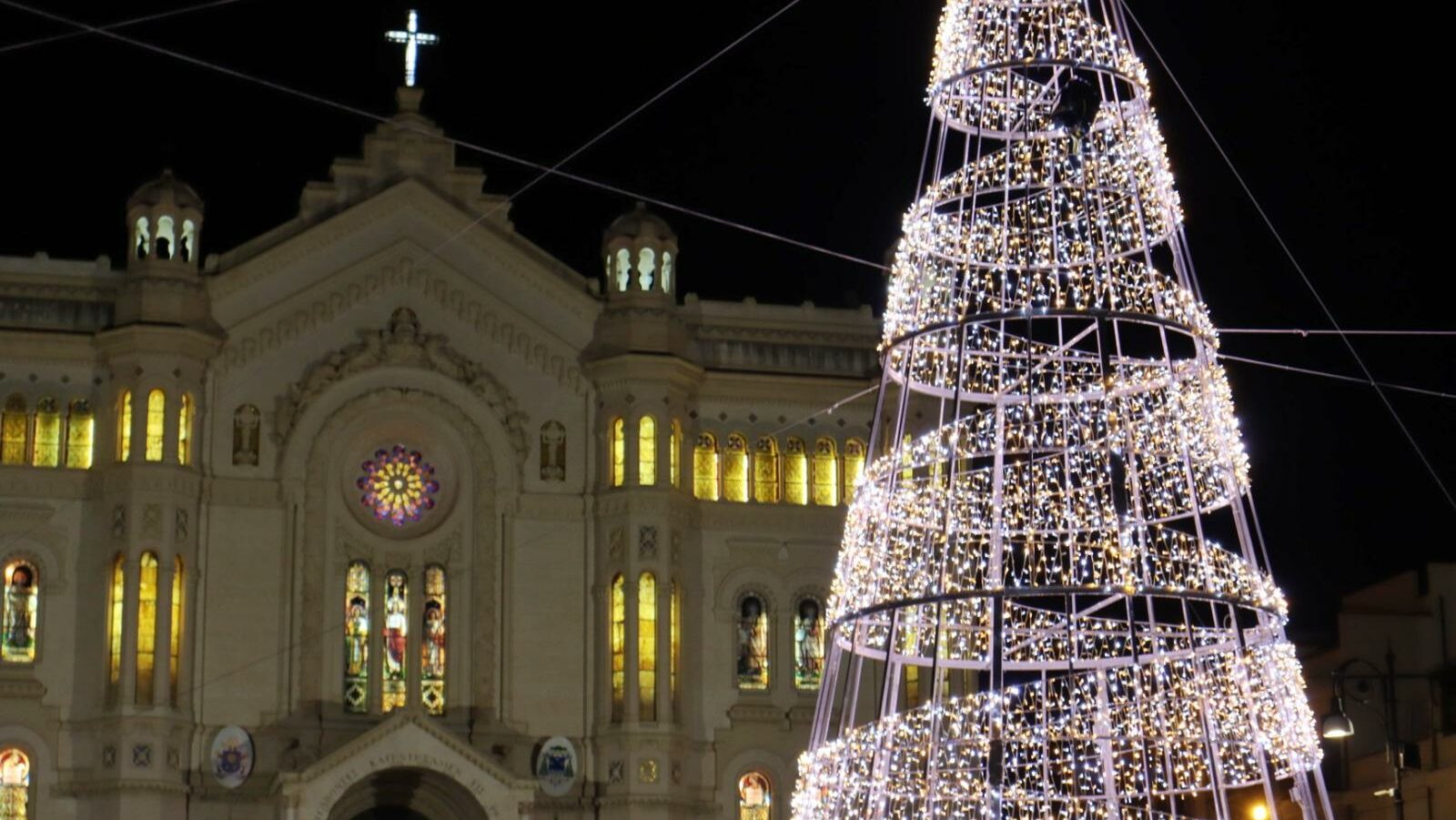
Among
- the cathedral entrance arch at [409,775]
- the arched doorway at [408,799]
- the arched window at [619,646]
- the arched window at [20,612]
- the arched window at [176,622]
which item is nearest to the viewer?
the cathedral entrance arch at [409,775]

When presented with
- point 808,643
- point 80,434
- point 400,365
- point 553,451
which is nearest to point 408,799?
point 553,451

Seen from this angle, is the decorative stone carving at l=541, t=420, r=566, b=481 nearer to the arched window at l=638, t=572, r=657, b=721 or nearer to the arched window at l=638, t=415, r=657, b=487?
the arched window at l=638, t=415, r=657, b=487

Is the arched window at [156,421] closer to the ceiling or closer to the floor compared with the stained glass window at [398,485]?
closer to the ceiling

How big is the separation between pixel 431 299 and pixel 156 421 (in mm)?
5855

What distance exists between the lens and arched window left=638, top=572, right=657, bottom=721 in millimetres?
46500

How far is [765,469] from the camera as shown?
4922 cm

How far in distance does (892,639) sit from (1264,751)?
3.39 m

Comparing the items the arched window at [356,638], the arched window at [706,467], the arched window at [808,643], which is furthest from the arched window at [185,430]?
the arched window at [808,643]

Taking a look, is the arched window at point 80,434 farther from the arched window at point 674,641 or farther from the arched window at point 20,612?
the arched window at point 674,641

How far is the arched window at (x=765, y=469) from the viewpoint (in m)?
49.0

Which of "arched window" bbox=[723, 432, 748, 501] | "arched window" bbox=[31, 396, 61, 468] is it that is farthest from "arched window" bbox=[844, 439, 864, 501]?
"arched window" bbox=[31, 396, 61, 468]

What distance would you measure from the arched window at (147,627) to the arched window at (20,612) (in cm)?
216

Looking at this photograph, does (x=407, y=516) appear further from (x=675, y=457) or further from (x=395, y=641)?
(x=675, y=457)

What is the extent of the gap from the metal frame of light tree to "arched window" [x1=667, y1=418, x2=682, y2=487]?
952 inches
